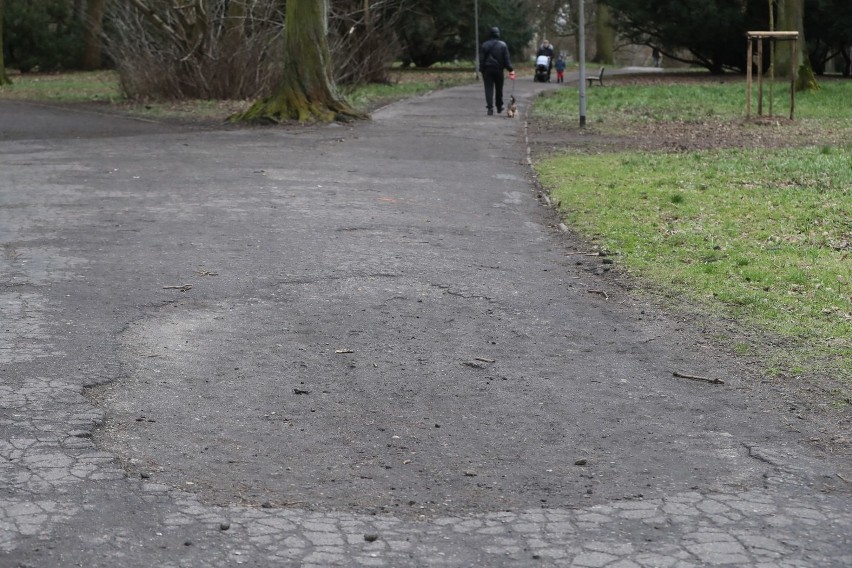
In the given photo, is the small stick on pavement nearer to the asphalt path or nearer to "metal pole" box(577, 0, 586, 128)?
the asphalt path

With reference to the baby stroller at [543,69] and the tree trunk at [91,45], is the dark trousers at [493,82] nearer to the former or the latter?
the baby stroller at [543,69]

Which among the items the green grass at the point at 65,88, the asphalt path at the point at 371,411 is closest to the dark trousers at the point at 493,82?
the green grass at the point at 65,88

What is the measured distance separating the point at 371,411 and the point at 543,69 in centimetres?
4227

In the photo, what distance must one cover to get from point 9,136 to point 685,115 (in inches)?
566

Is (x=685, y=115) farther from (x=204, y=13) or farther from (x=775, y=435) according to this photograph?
(x=775, y=435)

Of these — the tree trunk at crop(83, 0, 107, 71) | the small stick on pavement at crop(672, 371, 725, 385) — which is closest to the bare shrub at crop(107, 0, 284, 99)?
the tree trunk at crop(83, 0, 107, 71)

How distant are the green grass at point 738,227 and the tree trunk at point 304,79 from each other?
7.25 meters

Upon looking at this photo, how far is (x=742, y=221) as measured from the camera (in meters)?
12.1

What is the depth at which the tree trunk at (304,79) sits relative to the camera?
23.9 meters

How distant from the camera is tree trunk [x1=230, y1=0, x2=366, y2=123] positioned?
78.3 ft

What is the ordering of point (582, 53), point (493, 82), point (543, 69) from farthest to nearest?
point (543, 69) < point (493, 82) < point (582, 53)

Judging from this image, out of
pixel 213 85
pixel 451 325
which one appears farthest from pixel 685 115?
pixel 451 325

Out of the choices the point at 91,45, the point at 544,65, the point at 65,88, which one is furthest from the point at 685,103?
the point at 91,45

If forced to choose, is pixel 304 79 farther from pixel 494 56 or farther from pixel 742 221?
pixel 742 221
